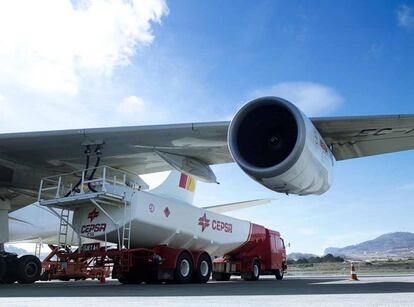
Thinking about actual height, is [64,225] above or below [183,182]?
below

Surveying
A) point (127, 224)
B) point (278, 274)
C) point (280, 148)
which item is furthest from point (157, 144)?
point (278, 274)

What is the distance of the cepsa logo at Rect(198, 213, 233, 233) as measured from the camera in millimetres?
15519

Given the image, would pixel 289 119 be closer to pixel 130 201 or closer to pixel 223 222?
pixel 130 201

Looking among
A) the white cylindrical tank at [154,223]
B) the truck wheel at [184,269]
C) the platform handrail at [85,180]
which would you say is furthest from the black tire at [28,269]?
the truck wheel at [184,269]

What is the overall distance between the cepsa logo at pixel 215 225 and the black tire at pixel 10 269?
588 cm

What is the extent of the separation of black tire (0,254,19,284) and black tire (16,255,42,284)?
0.12 m

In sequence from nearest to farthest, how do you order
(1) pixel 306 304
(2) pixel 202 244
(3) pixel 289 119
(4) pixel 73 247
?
Answer: (1) pixel 306 304, (3) pixel 289 119, (4) pixel 73 247, (2) pixel 202 244

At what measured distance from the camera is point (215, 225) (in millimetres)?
16375

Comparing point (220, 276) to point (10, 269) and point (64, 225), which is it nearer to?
point (64, 225)

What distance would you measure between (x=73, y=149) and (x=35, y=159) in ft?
4.82

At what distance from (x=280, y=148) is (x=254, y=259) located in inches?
396

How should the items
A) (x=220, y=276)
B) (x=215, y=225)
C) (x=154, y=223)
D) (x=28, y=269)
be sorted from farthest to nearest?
(x=220, y=276), (x=215, y=225), (x=28, y=269), (x=154, y=223)

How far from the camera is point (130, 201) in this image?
1269 cm

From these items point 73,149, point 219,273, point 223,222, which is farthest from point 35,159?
point 219,273
